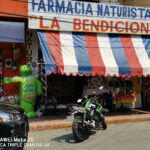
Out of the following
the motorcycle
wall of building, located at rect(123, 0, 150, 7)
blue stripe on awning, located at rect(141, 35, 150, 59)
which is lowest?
the motorcycle

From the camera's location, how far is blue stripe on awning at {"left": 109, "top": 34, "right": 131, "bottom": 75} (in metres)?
7.66

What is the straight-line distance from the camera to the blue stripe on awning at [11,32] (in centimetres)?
788

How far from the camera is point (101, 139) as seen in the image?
553cm

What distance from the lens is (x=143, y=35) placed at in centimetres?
944

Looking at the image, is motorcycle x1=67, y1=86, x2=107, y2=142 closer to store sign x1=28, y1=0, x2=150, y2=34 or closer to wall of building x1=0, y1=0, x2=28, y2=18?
store sign x1=28, y1=0, x2=150, y2=34

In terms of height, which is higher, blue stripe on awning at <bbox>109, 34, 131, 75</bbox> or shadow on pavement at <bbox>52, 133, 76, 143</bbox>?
blue stripe on awning at <bbox>109, 34, 131, 75</bbox>

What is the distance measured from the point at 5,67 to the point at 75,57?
3.33 m

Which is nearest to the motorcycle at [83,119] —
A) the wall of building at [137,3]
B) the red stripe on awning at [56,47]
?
the red stripe on awning at [56,47]

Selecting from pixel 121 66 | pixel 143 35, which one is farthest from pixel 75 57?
pixel 143 35

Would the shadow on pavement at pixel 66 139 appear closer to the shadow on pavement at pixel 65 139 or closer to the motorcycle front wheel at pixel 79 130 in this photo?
the shadow on pavement at pixel 65 139

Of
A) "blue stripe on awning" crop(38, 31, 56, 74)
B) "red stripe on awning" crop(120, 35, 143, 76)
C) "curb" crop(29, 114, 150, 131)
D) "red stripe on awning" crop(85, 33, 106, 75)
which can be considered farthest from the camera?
"red stripe on awning" crop(120, 35, 143, 76)

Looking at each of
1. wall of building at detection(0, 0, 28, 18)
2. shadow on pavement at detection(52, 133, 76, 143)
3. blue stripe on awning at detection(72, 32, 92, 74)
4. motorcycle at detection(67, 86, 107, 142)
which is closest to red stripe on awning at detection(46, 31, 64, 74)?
blue stripe on awning at detection(72, 32, 92, 74)

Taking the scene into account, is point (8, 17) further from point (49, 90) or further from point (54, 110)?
point (54, 110)

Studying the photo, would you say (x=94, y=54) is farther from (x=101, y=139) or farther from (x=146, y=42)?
(x=101, y=139)
